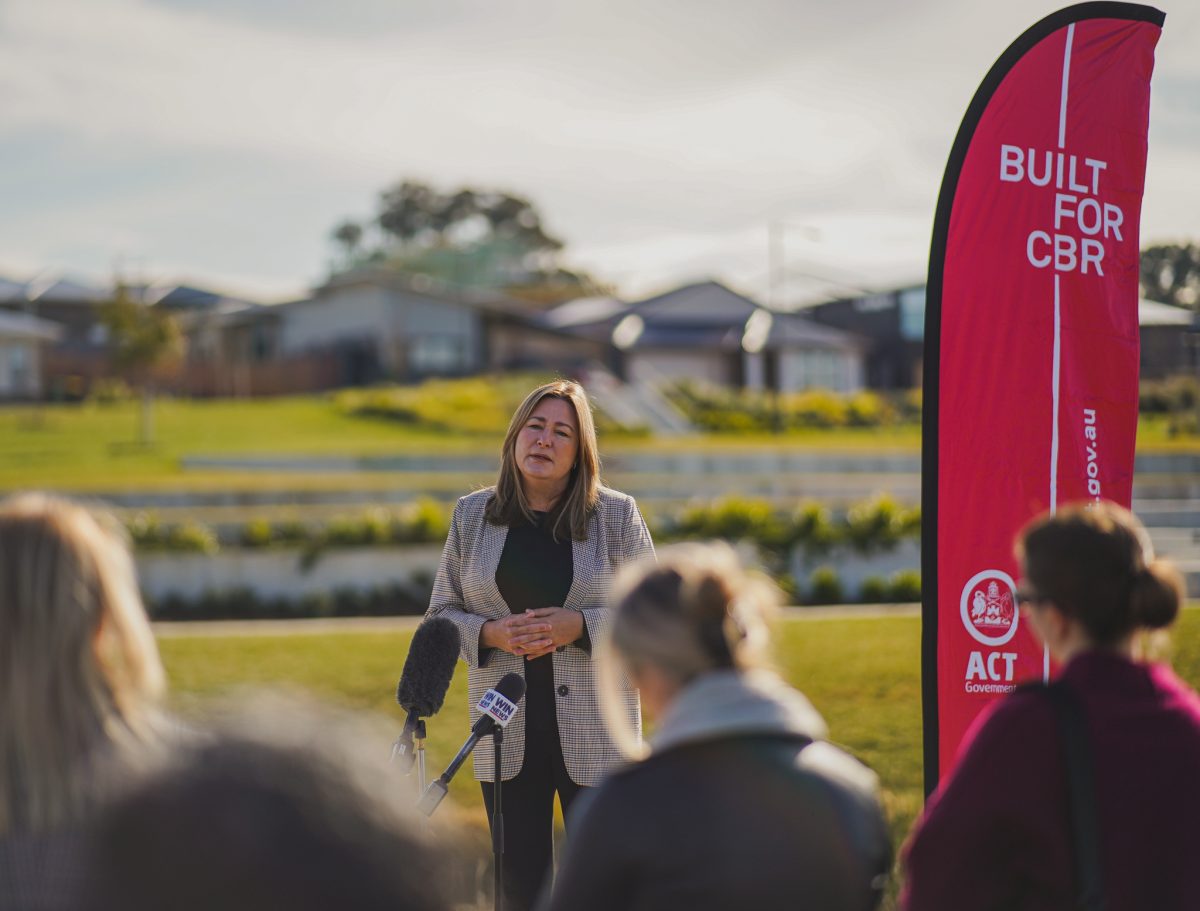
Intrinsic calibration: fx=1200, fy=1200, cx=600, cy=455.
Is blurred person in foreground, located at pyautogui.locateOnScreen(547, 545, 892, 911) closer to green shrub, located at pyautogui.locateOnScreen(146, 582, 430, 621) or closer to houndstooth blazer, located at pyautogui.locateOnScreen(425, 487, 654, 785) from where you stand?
houndstooth blazer, located at pyautogui.locateOnScreen(425, 487, 654, 785)

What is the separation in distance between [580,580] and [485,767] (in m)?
0.69

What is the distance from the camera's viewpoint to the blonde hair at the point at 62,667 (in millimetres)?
1731

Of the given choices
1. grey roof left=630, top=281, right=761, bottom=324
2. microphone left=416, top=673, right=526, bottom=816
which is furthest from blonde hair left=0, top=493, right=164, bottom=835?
grey roof left=630, top=281, right=761, bottom=324

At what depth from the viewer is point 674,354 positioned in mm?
41500

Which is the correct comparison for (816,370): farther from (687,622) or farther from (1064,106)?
(687,622)

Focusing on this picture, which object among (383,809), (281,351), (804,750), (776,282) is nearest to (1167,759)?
(804,750)

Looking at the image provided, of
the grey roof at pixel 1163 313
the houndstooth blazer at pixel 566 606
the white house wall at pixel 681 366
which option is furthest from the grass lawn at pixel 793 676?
the white house wall at pixel 681 366

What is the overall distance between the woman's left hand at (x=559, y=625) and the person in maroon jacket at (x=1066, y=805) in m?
1.79

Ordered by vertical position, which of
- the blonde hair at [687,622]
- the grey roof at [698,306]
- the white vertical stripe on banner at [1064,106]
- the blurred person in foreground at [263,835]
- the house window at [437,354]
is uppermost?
the grey roof at [698,306]

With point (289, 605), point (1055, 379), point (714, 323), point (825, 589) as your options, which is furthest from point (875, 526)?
point (714, 323)

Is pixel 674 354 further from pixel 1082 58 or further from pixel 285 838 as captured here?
pixel 285 838

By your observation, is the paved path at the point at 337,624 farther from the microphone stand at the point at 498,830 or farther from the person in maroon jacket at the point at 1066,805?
the person in maroon jacket at the point at 1066,805

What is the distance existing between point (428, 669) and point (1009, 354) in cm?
241

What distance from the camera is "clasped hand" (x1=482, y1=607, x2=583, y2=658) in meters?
3.91
